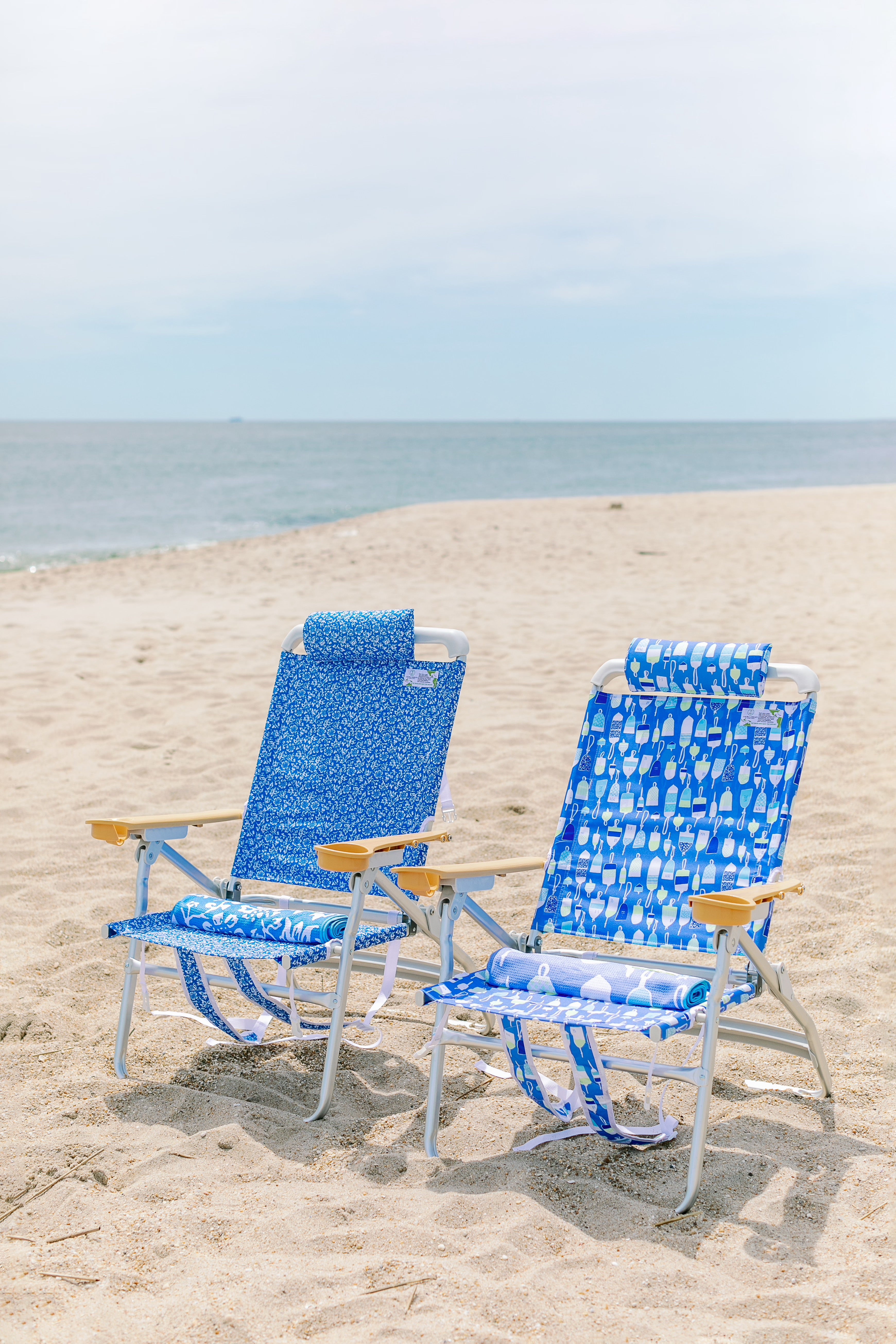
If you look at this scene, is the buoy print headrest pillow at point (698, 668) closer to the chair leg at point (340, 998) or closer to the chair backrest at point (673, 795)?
the chair backrest at point (673, 795)

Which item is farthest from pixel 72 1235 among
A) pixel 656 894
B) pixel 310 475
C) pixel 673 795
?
pixel 310 475

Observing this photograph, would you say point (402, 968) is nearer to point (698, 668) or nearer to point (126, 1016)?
point (126, 1016)

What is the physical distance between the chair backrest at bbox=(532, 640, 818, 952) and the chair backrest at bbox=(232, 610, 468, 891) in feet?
1.39

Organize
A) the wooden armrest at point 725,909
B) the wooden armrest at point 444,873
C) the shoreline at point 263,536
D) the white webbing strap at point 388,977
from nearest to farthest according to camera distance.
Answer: the wooden armrest at point 725,909
the wooden armrest at point 444,873
the white webbing strap at point 388,977
the shoreline at point 263,536

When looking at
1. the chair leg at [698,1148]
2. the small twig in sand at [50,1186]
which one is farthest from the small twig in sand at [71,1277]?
the chair leg at [698,1148]

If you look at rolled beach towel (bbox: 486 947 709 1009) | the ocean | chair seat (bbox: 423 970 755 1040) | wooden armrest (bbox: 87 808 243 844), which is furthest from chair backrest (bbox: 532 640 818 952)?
the ocean

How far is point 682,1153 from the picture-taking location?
2695mm

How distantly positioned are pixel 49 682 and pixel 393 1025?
4432mm

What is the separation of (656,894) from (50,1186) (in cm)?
152

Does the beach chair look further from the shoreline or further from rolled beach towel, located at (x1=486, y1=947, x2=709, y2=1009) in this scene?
the shoreline

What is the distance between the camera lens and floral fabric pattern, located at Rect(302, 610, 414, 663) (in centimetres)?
369

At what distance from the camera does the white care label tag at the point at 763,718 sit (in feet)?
10.6

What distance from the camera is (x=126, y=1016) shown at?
308cm

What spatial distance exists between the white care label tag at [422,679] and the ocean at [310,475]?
47.6ft
